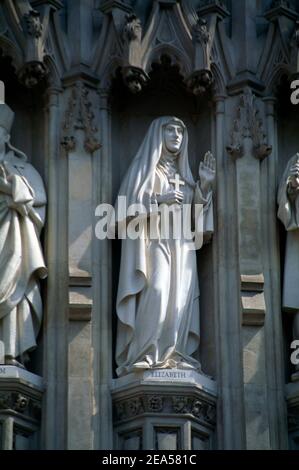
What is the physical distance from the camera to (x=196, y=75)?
82.2ft

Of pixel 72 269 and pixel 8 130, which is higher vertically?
pixel 8 130

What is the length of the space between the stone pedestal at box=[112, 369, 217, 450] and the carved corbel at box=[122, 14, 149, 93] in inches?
144

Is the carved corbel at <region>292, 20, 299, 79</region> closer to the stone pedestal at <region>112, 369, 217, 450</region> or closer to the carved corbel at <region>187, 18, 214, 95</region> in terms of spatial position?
the carved corbel at <region>187, 18, 214, 95</region>

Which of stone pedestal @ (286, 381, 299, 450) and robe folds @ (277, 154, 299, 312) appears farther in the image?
robe folds @ (277, 154, 299, 312)

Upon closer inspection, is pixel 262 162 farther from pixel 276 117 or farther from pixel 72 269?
pixel 72 269

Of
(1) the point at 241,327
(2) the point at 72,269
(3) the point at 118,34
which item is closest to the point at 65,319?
(2) the point at 72,269

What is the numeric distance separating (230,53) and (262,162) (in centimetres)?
148

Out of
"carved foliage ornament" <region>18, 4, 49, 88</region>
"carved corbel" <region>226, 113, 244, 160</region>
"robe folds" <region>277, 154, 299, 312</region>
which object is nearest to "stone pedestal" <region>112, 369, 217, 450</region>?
"robe folds" <region>277, 154, 299, 312</region>

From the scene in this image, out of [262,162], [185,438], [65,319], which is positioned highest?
[262,162]

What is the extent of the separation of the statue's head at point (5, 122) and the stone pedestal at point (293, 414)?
4582mm

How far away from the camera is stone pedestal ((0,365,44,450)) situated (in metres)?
23.5

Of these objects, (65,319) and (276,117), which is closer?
(65,319)

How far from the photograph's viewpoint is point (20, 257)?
79.3 feet

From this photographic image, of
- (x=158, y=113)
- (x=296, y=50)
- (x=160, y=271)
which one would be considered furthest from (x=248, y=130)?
(x=160, y=271)
